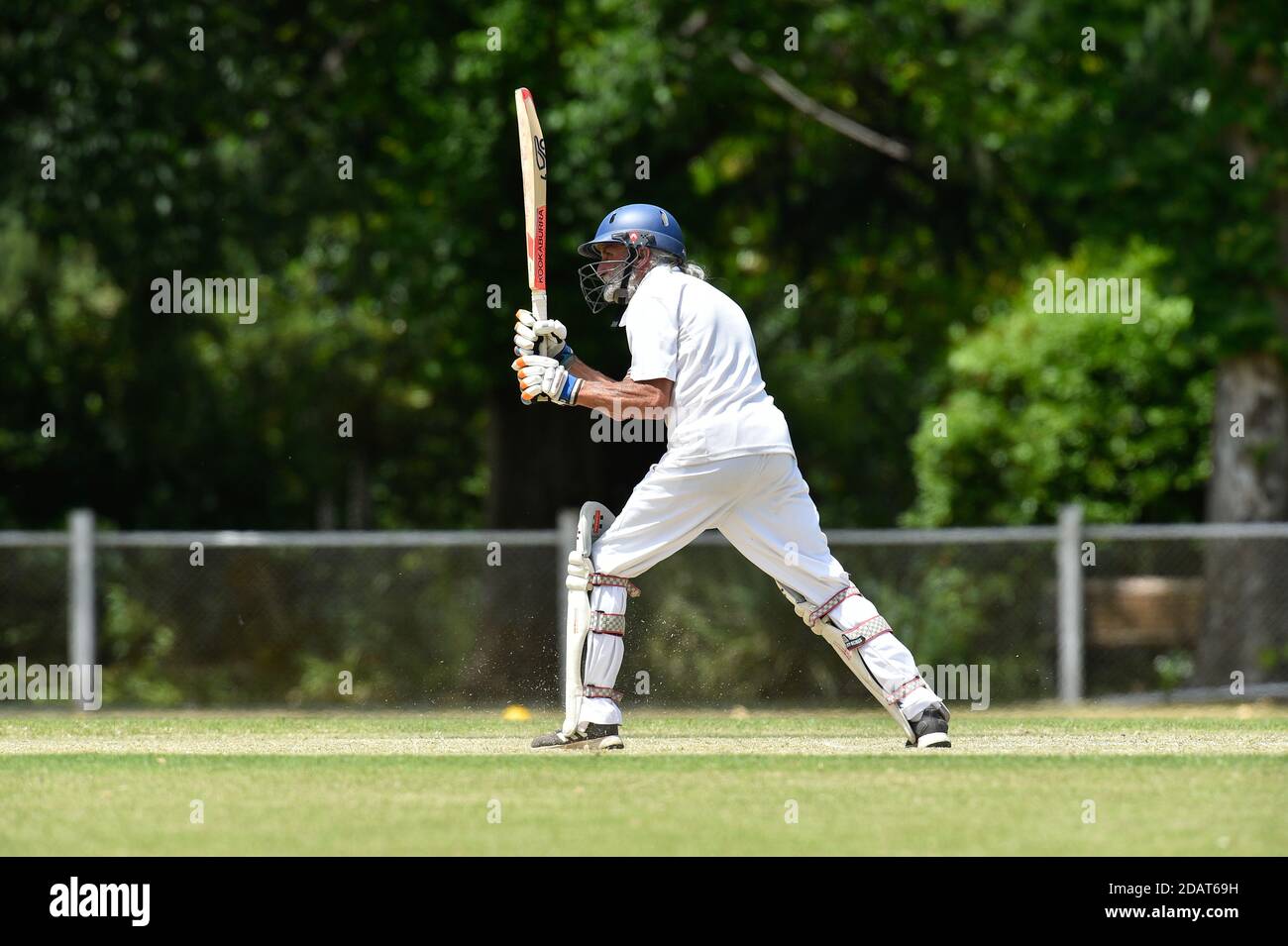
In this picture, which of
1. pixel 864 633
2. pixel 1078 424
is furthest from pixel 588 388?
pixel 1078 424

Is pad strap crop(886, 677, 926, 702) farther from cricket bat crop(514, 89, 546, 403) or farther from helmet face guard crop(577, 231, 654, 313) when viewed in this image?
cricket bat crop(514, 89, 546, 403)

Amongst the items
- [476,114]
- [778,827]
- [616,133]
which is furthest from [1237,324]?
[778,827]

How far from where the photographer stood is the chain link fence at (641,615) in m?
16.1

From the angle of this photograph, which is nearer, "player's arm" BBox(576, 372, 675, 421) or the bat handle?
"player's arm" BBox(576, 372, 675, 421)

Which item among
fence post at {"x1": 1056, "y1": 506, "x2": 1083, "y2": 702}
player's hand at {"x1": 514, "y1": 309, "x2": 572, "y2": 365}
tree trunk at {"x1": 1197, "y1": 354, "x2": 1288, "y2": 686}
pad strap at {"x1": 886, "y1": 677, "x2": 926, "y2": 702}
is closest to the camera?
pad strap at {"x1": 886, "y1": 677, "x2": 926, "y2": 702}

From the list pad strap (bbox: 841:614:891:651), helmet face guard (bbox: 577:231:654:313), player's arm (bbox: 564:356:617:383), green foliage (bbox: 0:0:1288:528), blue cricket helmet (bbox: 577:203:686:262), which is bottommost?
pad strap (bbox: 841:614:891:651)

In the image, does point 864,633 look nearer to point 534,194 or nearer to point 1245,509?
point 534,194

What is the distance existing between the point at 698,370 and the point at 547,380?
0.62m

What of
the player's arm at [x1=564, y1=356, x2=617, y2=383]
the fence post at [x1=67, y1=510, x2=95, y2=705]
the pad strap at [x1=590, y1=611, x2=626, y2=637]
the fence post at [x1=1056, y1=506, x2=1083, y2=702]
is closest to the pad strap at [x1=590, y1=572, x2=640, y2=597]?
the pad strap at [x1=590, y1=611, x2=626, y2=637]

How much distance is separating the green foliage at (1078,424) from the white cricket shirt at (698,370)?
1334 centimetres

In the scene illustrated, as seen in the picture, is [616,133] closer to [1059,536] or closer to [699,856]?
[1059,536]

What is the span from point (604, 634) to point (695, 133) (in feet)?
43.5

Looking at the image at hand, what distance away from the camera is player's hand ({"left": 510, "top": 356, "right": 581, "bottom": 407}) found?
814 cm

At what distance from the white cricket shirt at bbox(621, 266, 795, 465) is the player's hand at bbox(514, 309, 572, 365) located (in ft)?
1.04
